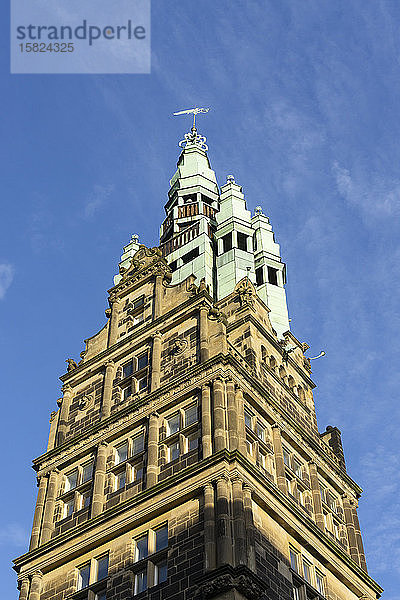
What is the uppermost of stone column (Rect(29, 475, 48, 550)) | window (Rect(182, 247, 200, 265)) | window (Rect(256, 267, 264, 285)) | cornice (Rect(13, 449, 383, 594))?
window (Rect(182, 247, 200, 265))

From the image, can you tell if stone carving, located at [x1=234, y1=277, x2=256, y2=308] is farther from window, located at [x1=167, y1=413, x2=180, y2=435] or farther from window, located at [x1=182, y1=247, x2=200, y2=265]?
window, located at [x1=167, y1=413, x2=180, y2=435]

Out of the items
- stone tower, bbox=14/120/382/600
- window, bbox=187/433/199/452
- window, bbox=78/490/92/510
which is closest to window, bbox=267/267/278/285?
stone tower, bbox=14/120/382/600

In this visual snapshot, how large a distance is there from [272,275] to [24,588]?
30891mm

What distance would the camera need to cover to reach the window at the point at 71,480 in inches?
2040

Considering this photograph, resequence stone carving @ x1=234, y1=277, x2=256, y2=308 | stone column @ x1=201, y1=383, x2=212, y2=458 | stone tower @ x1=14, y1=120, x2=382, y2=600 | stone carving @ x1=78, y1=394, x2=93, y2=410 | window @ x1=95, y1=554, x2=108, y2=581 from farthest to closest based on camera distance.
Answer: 1. stone carving @ x1=234, y1=277, x2=256, y2=308
2. stone carving @ x1=78, y1=394, x2=93, y2=410
3. stone column @ x1=201, y1=383, x2=212, y2=458
4. window @ x1=95, y1=554, x2=108, y2=581
5. stone tower @ x1=14, y1=120, x2=382, y2=600

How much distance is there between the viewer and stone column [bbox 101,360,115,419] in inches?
2124

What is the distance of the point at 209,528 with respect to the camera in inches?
1615

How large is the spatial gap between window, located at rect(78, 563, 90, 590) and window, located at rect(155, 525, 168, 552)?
3.98 m

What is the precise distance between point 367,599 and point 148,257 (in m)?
25.6

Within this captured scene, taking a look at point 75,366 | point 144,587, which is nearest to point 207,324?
point 75,366

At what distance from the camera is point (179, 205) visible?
253ft

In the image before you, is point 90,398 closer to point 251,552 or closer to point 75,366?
point 75,366

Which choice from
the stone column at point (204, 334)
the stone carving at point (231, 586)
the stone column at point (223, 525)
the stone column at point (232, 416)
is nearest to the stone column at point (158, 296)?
the stone column at point (204, 334)

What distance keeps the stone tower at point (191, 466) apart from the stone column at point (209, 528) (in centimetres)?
5
